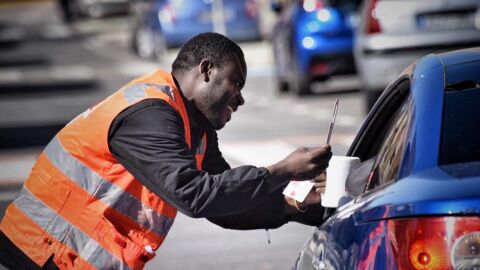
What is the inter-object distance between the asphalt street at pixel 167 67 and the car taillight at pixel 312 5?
131 centimetres

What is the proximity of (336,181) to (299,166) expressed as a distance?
0.23 m

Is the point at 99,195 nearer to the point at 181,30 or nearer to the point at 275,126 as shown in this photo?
the point at 275,126

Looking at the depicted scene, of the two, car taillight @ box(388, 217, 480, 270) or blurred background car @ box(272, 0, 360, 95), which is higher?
car taillight @ box(388, 217, 480, 270)

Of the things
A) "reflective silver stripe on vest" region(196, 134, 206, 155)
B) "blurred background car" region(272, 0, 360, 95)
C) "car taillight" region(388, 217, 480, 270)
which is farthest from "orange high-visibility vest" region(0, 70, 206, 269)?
"blurred background car" region(272, 0, 360, 95)

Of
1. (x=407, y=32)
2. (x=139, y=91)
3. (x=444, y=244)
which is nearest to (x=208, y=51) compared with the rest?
(x=139, y=91)

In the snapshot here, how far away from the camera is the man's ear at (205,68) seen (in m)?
4.57

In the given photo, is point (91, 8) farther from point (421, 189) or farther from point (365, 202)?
point (421, 189)

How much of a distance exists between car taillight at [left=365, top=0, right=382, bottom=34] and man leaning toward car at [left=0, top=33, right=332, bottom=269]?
9.73 meters

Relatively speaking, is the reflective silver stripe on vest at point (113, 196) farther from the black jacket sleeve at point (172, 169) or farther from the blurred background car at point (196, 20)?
the blurred background car at point (196, 20)

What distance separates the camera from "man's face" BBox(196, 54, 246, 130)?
15.0ft

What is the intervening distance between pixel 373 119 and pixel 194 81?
64 centimetres

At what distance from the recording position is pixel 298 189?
4523 mm

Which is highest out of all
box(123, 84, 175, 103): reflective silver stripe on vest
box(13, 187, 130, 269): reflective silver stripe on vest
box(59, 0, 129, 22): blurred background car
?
box(123, 84, 175, 103): reflective silver stripe on vest

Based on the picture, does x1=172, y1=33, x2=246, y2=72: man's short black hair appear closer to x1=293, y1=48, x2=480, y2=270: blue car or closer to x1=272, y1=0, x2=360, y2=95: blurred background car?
x1=293, y1=48, x2=480, y2=270: blue car
